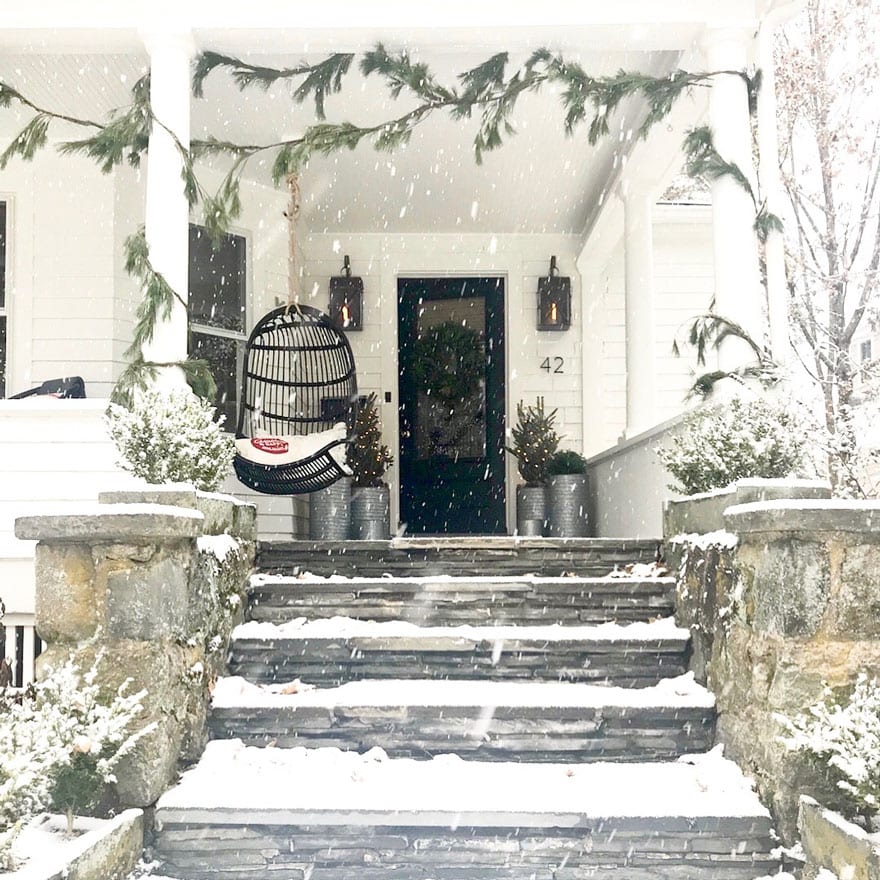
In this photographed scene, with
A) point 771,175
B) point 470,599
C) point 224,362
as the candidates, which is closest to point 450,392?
point 224,362

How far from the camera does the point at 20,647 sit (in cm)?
477

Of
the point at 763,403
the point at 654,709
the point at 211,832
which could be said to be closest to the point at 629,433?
the point at 763,403

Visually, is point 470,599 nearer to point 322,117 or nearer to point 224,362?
point 322,117

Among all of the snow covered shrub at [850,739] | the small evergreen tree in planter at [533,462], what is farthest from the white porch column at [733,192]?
the small evergreen tree in planter at [533,462]

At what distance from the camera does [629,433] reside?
249 inches

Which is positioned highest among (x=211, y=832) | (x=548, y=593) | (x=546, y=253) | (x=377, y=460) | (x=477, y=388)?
(x=546, y=253)

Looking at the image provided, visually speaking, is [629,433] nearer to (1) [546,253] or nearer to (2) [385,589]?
(1) [546,253]

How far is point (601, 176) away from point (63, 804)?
204 inches

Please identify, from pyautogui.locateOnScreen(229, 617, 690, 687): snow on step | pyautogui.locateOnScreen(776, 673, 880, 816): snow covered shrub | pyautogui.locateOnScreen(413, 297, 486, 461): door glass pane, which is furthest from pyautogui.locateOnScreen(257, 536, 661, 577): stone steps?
pyautogui.locateOnScreen(413, 297, 486, 461): door glass pane

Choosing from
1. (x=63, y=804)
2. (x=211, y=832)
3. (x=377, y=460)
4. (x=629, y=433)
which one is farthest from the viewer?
(x=377, y=460)

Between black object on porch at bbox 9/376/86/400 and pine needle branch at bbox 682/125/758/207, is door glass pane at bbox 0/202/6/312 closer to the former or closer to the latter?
black object on porch at bbox 9/376/86/400

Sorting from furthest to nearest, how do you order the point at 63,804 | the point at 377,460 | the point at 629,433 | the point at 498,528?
1. the point at 498,528
2. the point at 377,460
3. the point at 629,433
4. the point at 63,804

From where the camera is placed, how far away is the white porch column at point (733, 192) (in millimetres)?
4402

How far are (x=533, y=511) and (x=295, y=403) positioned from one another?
1.80m
